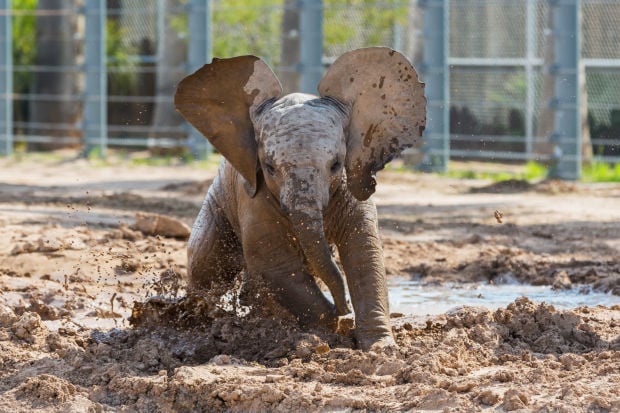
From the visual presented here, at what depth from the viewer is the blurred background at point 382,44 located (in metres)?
15.3

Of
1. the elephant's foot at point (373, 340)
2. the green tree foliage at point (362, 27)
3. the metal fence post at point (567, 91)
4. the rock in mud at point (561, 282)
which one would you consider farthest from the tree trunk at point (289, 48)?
the elephant's foot at point (373, 340)

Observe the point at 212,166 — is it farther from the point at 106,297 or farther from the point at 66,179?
the point at 106,297

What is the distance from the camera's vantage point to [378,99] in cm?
607

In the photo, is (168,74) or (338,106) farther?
(168,74)

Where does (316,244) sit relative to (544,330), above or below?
above

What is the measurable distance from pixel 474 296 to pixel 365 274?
7.22 ft

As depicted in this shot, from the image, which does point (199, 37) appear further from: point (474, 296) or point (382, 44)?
point (474, 296)

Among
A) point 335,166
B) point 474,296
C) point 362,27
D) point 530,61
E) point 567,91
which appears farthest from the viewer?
point 362,27

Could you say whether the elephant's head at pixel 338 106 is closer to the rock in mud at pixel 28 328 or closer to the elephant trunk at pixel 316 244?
the elephant trunk at pixel 316 244

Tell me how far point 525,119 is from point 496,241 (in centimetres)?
836

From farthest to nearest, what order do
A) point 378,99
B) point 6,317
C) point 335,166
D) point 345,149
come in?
point 6,317 → point 378,99 → point 345,149 → point 335,166

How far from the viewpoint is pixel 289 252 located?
602 centimetres

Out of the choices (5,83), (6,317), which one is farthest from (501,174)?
(6,317)

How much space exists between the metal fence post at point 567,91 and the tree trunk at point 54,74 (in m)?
8.95
